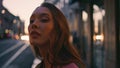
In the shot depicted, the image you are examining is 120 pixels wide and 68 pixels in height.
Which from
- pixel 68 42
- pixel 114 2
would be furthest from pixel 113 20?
pixel 68 42

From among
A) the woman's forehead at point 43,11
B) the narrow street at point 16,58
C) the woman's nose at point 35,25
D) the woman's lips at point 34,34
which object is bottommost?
the narrow street at point 16,58

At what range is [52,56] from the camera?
170 cm

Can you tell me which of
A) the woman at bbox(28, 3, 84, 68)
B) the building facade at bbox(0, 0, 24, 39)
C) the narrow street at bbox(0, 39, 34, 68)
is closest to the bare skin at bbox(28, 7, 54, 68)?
the woman at bbox(28, 3, 84, 68)

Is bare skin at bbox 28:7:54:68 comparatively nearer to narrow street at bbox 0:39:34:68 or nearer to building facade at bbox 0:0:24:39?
narrow street at bbox 0:39:34:68

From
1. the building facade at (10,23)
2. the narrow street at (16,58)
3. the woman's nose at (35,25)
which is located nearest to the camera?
the woman's nose at (35,25)

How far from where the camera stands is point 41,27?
164cm

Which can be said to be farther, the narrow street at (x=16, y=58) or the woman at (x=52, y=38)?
the narrow street at (x=16, y=58)

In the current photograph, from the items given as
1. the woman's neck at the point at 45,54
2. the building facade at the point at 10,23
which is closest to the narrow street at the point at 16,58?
the woman's neck at the point at 45,54

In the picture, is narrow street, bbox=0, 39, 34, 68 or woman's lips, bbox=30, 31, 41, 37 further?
narrow street, bbox=0, 39, 34, 68

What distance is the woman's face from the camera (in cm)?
165

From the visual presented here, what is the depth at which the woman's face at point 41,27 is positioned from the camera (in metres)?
1.65

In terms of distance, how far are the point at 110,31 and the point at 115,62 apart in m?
1.57

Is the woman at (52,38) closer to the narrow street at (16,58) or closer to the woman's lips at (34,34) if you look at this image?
the woman's lips at (34,34)

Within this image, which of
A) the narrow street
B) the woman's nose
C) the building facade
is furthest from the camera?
the building facade
